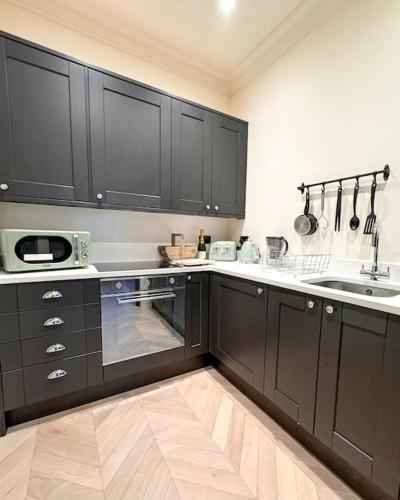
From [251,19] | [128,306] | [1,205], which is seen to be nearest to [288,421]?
[128,306]

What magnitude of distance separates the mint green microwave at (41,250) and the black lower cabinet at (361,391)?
58.4 inches

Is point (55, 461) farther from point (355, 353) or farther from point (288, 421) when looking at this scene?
point (355, 353)

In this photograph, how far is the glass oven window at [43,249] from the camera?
1.36 m

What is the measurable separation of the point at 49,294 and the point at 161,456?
1.07m

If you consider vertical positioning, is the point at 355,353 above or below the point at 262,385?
above

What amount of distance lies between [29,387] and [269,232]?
2025 millimetres

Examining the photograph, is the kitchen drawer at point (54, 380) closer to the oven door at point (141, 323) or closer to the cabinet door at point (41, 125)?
the oven door at point (141, 323)

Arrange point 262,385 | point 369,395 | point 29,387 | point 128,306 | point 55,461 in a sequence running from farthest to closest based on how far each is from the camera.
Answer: point 128,306, point 262,385, point 29,387, point 55,461, point 369,395

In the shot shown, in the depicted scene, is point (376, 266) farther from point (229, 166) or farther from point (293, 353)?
point (229, 166)

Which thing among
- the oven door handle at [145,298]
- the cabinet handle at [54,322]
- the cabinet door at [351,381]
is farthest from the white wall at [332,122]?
the cabinet handle at [54,322]

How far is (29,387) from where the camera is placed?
4.43ft

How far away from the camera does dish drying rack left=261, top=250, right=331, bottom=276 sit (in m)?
1.65

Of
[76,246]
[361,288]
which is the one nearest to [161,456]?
[76,246]

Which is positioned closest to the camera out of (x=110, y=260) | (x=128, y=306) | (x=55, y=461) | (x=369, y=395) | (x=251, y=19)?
(x=369, y=395)
